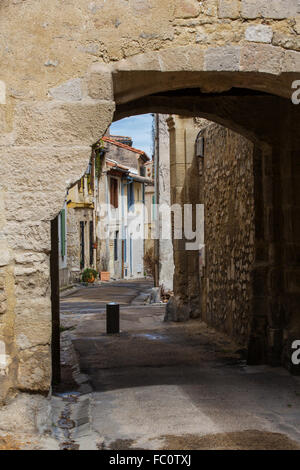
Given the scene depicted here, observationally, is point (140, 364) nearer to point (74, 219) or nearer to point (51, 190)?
point (51, 190)

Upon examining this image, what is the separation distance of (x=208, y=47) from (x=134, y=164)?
30.7 metres

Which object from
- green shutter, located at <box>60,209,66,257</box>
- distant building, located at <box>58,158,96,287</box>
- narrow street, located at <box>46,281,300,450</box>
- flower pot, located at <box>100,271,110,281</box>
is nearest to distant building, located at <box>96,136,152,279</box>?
flower pot, located at <box>100,271,110,281</box>

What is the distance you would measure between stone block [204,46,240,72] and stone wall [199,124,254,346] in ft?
10.7

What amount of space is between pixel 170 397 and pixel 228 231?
3.85 m

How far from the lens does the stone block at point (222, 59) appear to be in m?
4.43

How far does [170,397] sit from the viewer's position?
568 cm

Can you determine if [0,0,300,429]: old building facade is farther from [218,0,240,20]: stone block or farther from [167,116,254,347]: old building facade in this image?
[167,116,254,347]: old building facade

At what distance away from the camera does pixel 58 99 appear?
14.2ft

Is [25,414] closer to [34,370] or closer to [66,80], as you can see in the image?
[34,370]

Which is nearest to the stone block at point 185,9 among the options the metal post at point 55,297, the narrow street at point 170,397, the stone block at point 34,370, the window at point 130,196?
the metal post at point 55,297

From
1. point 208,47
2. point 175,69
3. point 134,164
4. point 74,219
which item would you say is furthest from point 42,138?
point 134,164

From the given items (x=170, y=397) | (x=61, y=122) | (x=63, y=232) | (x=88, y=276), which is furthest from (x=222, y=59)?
(x=88, y=276)

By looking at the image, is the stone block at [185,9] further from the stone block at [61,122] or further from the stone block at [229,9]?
the stone block at [61,122]

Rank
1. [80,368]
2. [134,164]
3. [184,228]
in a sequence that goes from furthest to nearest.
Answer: [134,164] < [184,228] < [80,368]
